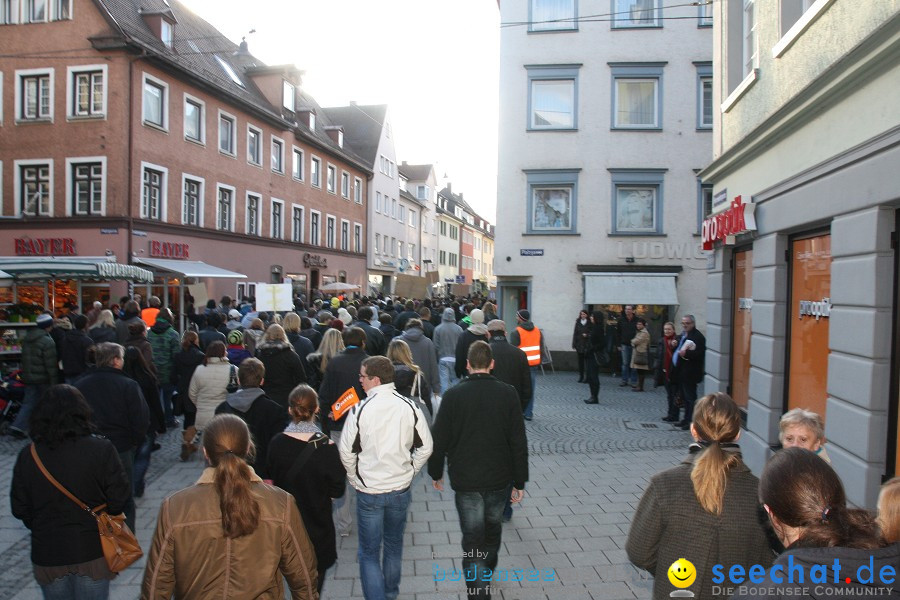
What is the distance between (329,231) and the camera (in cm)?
3984

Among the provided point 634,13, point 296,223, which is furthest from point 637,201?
point 296,223

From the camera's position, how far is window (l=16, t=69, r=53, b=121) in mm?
22188

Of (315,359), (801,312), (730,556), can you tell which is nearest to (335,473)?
(730,556)

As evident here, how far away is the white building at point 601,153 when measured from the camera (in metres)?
19.9

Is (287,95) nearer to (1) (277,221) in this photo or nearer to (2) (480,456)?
(1) (277,221)

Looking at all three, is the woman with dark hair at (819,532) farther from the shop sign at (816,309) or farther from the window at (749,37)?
the window at (749,37)

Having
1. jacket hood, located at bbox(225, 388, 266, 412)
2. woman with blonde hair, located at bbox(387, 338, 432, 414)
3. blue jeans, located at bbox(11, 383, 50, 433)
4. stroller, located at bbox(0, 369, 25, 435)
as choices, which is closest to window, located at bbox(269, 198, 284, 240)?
stroller, located at bbox(0, 369, 25, 435)

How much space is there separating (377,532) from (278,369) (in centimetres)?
310

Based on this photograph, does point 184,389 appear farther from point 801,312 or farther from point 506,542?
point 801,312

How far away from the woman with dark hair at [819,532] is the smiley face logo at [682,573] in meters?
0.73

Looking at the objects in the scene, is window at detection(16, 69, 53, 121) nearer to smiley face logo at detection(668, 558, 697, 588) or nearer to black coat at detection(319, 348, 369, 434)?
black coat at detection(319, 348, 369, 434)

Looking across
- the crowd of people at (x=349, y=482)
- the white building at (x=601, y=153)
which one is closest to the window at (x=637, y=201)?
the white building at (x=601, y=153)

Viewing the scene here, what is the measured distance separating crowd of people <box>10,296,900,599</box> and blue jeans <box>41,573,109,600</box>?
1cm

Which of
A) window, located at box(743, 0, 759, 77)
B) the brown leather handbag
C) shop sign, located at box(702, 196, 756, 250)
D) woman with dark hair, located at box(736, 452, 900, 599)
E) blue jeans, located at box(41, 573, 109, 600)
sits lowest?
blue jeans, located at box(41, 573, 109, 600)
